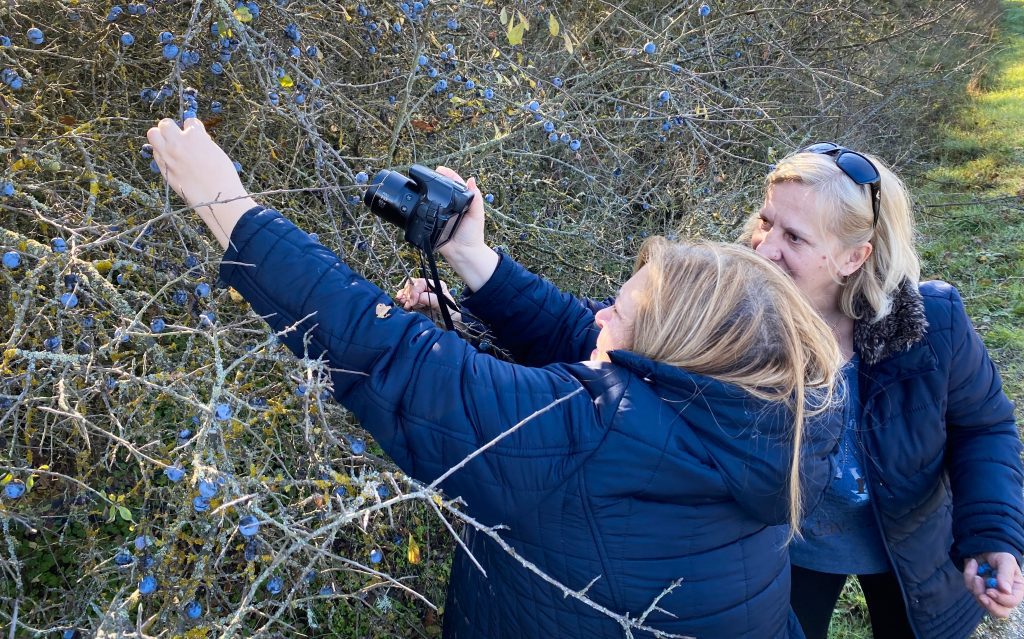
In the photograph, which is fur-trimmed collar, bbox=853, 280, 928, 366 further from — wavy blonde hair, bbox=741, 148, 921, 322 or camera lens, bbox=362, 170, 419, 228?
camera lens, bbox=362, 170, 419, 228

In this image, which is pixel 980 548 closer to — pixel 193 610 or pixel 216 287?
pixel 193 610

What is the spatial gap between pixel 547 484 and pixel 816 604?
122 cm

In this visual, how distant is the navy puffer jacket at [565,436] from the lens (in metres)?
1.05

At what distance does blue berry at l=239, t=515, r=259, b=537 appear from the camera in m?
1.10

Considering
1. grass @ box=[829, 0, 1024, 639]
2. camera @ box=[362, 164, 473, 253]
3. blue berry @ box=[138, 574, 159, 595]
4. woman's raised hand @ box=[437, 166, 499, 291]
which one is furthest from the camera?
grass @ box=[829, 0, 1024, 639]

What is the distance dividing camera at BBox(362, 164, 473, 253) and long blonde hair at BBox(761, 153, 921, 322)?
85 centimetres

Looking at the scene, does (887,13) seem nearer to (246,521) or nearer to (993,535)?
(993,535)

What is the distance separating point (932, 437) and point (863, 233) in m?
0.47

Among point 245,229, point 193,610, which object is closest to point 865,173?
point 245,229

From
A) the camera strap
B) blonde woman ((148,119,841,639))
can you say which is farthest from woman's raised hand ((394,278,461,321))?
blonde woman ((148,119,841,639))

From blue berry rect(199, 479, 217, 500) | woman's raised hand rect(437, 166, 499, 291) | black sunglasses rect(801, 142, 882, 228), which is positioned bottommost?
blue berry rect(199, 479, 217, 500)

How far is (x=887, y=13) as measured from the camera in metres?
5.57

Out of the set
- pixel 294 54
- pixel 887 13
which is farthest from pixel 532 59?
pixel 887 13

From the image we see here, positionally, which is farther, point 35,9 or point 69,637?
point 35,9
